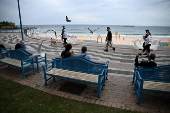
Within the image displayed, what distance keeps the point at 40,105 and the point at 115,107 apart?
191cm

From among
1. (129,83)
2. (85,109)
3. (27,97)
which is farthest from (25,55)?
(129,83)

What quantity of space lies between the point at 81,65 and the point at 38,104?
159 cm

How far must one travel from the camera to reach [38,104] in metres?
3.00

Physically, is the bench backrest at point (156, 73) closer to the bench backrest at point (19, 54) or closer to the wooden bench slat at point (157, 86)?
the wooden bench slat at point (157, 86)

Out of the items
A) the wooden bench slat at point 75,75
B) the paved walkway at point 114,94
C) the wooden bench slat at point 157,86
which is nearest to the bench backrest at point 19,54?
the paved walkway at point 114,94

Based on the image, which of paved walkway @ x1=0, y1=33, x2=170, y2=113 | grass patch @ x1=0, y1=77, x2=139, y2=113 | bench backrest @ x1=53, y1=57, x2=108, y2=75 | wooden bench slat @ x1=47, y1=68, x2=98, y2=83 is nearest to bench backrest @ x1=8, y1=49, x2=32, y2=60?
paved walkway @ x1=0, y1=33, x2=170, y2=113

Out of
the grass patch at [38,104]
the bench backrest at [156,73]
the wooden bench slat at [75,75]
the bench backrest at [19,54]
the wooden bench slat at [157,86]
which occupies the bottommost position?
the grass patch at [38,104]

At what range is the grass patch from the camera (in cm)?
279

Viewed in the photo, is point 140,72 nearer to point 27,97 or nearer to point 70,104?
point 70,104

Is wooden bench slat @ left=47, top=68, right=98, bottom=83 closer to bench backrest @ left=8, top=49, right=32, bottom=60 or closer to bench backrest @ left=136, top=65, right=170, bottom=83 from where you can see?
bench backrest @ left=136, top=65, right=170, bottom=83

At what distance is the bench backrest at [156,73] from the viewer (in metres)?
3.09

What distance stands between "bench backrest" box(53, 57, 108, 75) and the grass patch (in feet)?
3.19

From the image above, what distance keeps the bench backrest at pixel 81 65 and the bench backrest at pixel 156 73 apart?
1150 millimetres

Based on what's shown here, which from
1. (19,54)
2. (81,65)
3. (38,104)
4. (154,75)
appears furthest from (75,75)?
(19,54)
